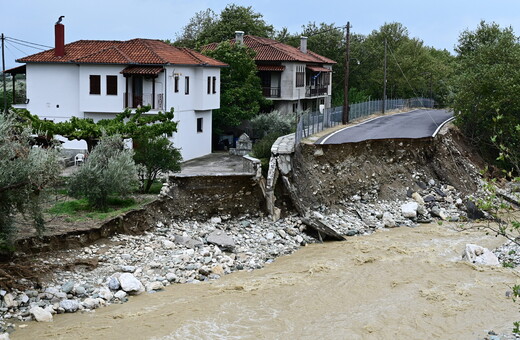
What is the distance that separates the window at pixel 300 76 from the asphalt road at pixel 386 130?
25.1ft

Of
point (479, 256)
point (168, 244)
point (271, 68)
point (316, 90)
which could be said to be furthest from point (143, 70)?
point (316, 90)

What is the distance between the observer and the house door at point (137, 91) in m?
38.1

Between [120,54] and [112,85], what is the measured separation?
76.6 inches

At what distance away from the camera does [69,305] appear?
19.6m

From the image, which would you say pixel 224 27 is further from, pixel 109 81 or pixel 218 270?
pixel 218 270

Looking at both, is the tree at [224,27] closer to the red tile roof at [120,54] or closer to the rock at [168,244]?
the red tile roof at [120,54]

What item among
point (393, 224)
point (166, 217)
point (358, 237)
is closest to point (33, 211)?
point (166, 217)

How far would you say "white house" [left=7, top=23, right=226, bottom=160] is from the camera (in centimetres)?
3759

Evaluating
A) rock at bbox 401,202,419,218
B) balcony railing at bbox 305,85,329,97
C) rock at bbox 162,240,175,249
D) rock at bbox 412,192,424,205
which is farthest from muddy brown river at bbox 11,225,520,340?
balcony railing at bbox 305,85,329,97

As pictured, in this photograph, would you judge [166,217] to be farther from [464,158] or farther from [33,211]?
[464,158]

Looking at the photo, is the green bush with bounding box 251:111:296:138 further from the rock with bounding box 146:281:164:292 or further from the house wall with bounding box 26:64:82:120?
the rock with bounding box 146:281:164:292

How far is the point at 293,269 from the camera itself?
2461 centimetres

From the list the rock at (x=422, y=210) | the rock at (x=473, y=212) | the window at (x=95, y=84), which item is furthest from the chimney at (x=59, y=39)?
the rock at (x=473, y=212)

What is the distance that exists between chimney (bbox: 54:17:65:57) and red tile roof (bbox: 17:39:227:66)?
0.33m
